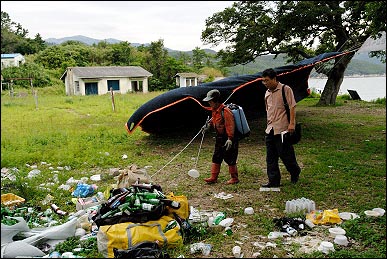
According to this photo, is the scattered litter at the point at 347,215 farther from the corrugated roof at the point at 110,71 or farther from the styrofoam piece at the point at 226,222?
the corrugated roof at the point at 110,71

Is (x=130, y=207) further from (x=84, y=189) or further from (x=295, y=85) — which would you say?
(x=295, y=85)

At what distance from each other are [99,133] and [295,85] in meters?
4.82

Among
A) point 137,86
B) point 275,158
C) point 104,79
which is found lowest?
point 275,158

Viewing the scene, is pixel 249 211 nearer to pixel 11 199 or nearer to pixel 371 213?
pixel 371 213

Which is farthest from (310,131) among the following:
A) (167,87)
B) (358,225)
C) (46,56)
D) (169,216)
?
(46,56)

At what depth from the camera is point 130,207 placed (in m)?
3.30

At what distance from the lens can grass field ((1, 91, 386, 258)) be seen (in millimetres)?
3371

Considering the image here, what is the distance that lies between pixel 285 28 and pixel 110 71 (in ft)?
28.0

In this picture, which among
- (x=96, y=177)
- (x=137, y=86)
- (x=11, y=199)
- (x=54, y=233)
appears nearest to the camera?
(x=54, y=233)

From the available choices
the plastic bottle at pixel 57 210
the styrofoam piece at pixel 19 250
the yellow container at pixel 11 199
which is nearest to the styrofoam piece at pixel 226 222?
the styrofoam piece at pixel 19 250

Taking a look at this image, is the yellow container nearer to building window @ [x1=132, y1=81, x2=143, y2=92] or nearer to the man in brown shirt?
the man in brown shirt

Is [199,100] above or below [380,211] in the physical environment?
above

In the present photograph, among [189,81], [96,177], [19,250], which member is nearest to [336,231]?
[19,250]

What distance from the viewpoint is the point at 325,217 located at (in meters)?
3.60
